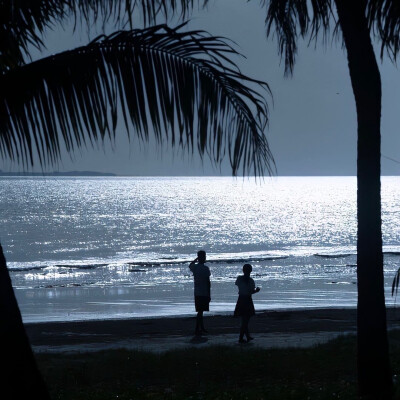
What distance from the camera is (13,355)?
4238 millimetres

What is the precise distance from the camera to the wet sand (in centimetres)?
1574

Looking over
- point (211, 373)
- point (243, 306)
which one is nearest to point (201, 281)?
point (243, 306)

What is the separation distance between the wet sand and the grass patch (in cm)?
251

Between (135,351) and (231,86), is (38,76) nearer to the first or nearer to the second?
(231,86)

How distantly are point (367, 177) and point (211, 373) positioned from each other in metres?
4.32

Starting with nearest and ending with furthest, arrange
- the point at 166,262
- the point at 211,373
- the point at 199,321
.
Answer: the point at 211,373 → the point at 199,321 → the point at 166,262

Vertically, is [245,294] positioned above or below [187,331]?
above

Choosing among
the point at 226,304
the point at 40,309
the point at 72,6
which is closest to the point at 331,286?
the point at 226,304

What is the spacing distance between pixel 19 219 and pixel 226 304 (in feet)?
294

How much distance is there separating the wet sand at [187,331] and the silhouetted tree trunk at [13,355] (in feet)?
33.1

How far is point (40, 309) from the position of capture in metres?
31.1

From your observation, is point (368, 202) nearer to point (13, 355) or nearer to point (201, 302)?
point (13, 355)

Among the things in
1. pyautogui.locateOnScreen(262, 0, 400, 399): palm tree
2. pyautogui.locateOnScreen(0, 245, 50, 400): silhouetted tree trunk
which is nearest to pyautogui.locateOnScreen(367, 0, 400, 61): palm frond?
pyautogui.locateOnScreen(262, 0, 400, 399): palm tree

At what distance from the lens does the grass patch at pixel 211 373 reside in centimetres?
852
